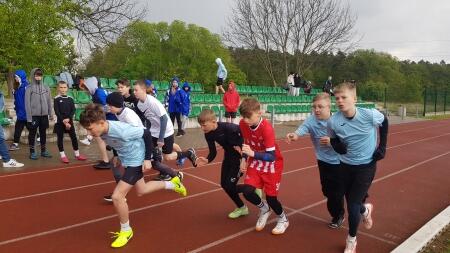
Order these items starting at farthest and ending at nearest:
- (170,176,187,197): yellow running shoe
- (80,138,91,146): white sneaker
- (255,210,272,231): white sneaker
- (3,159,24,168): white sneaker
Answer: (80,138,91,146): white sneaker < (3,159,24,168): white sneaker < (170,176,187,197): yellow running shoe < (255,210,272,231): white sneaker

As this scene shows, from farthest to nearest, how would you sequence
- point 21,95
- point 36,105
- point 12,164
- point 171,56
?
1. point 171,56
2. point 21,95
3. point 36,105
4. point 12,164

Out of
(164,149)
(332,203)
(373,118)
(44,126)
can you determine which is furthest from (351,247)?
(44,126)

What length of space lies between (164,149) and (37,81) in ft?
12.1

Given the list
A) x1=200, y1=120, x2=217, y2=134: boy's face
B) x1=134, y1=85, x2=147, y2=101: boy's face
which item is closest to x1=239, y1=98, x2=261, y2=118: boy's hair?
x1=200, y1=120, x2=217, y2=134: boy's face

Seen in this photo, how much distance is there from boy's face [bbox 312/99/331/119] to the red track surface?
142 cm

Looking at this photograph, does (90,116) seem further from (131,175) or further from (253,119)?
(253,119)

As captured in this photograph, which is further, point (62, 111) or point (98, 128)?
point (62, 111)

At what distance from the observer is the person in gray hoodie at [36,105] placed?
8.14 m

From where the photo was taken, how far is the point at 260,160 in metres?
4.34

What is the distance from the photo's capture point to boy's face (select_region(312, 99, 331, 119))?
4469 mm

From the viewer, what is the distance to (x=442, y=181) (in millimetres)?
7770

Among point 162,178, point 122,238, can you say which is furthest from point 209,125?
point 162,178

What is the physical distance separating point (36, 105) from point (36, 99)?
139 millimetres

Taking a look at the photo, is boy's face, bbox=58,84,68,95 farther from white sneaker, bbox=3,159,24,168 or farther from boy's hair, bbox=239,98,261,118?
boy's hair, bbox=239,98,261,118
